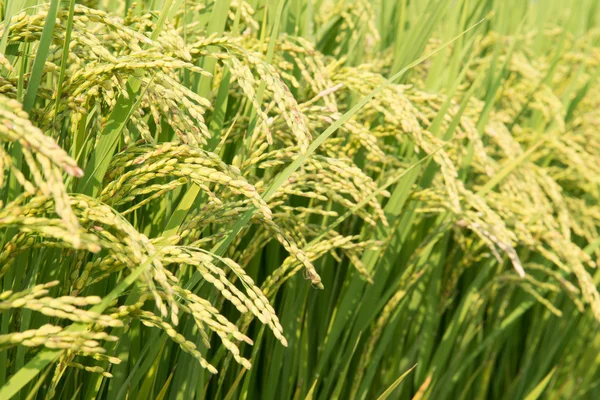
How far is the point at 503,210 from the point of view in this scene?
2.04 metres

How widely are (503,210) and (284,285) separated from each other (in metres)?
0.68

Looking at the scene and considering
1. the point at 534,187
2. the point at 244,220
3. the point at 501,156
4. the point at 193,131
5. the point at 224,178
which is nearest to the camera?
the point at 224,178

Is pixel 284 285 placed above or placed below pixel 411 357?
above

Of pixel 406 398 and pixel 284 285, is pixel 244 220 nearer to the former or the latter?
pixel 284 285

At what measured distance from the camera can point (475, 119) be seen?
2.31 metres

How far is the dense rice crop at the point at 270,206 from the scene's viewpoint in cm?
112

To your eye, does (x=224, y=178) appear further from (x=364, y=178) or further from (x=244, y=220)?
(x=364, y=178)

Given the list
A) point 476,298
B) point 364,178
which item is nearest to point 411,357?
point 476,298

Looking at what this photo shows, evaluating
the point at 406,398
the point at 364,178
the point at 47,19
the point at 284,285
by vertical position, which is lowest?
the point at 406,398

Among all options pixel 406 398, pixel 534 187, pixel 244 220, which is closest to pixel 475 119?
pixel 534 187

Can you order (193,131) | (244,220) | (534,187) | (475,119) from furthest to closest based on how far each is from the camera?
(475,119) < (534,187) < (244,220) < (193,131)

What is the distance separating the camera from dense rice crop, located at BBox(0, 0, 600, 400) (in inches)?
44.0

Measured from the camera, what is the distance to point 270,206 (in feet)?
Answer: 5.07

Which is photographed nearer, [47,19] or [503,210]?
[47,19]
